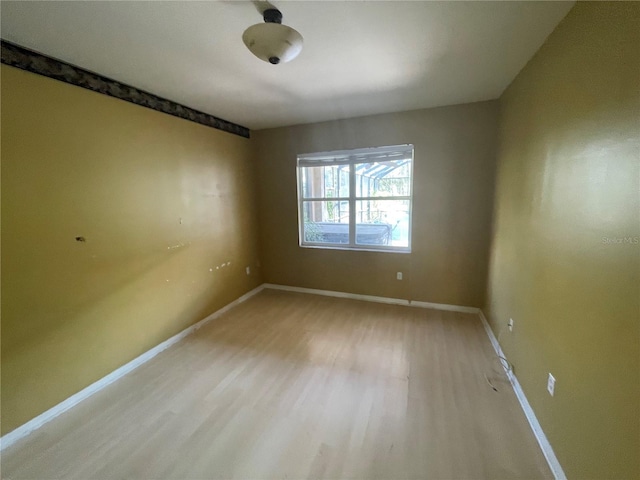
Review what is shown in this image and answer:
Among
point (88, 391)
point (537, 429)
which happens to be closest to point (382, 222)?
point (537, 429)

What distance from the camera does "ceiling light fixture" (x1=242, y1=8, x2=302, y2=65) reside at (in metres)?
1.28

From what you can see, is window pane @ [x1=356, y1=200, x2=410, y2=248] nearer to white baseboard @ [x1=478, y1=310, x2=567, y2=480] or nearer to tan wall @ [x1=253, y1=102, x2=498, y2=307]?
tan wall @ [x1=253, y1=102, x2=498, y2=307]

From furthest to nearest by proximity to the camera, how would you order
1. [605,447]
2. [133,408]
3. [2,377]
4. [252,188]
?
1. [252,188]
2. [133,408]
3. [2,377]
4. [605,447]

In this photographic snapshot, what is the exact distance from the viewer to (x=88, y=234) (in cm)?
196

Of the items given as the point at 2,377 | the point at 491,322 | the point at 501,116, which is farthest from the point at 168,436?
the point at 501,116

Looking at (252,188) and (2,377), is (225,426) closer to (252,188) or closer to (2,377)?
(2,377)

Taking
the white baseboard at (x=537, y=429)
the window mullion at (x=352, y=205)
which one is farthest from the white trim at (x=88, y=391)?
the white baseboard at (x=537, y=429)

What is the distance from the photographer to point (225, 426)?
5.48 feet

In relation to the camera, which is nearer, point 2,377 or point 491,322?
point 2,377

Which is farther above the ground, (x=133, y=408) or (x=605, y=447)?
(x=605, y=447)

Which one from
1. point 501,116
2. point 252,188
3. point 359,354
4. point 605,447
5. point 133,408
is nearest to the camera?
point 605,447

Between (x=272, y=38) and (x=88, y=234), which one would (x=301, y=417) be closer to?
(x=88, y=234)

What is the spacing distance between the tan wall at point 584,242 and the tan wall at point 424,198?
993 millimetres

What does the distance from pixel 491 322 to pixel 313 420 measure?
2072 mm
